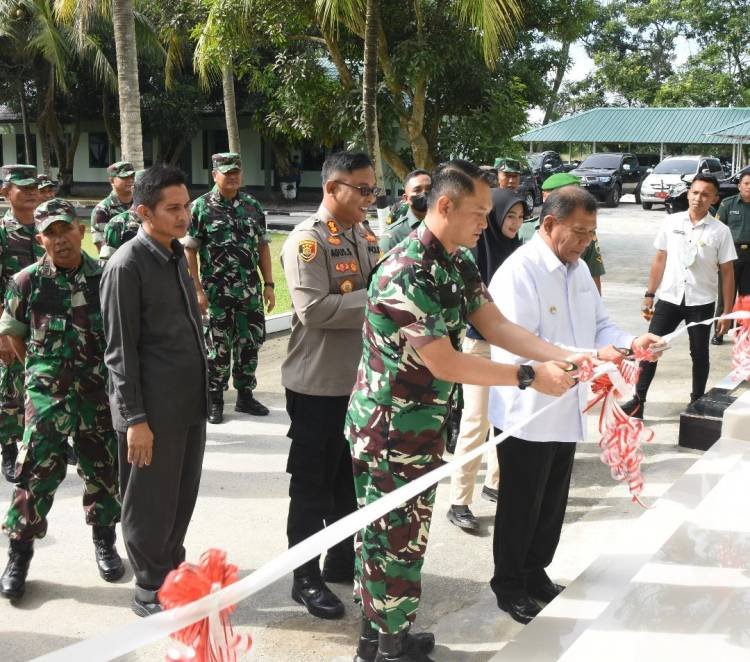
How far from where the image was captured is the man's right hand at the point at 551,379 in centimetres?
308

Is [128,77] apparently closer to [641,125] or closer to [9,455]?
[9,455]

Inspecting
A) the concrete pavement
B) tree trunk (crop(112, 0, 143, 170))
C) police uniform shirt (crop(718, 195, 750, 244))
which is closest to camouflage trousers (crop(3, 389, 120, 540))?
the concrete pavement

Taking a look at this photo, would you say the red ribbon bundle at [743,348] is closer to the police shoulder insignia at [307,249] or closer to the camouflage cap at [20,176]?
the police shoulder insignia at [307,249]

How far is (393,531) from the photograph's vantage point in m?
3.16

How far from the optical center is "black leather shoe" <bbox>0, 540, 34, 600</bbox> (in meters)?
4.04

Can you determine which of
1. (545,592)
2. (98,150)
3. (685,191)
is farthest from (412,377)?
(98,150)

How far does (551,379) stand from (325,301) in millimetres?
1033

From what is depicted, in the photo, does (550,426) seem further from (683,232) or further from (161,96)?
(161,96)

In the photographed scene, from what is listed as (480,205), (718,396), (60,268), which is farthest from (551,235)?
(718,396)

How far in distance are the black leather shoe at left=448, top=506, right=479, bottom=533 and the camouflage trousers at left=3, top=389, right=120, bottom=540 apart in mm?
1794

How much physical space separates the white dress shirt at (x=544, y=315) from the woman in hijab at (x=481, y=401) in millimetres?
852

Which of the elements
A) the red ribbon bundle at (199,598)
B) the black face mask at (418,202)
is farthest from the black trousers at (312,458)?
the black face mask at (418,202)

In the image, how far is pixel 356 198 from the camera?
12.3ft

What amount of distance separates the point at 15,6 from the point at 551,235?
28336mm
